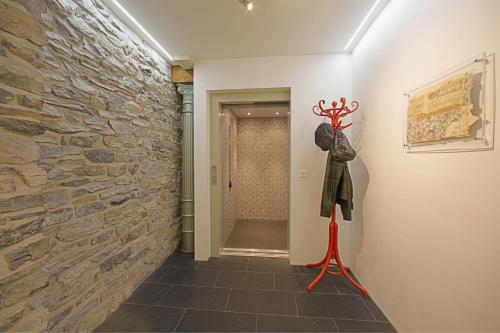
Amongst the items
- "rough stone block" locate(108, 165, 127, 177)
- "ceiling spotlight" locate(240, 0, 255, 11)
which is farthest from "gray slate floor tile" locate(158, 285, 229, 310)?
"ceiling spotlight" locate(240, 0, 255, 11)

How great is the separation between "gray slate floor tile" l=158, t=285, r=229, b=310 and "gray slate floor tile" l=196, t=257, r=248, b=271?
1.26 ft

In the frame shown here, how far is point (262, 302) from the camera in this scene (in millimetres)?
1704

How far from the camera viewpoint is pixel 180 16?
1.69 metres

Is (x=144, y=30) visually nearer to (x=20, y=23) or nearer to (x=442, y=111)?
(x=20, y=23)

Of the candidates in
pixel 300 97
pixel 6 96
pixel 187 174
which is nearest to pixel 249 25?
pixel 300 97

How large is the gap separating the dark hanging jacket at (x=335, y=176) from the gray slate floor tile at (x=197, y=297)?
49.9 inches

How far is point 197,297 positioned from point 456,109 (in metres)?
2.32

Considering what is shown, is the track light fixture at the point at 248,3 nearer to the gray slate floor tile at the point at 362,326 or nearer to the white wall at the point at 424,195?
the white wall at the point at 424,195

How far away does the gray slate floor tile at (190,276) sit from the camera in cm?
199

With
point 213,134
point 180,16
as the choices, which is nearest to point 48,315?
point 213,134

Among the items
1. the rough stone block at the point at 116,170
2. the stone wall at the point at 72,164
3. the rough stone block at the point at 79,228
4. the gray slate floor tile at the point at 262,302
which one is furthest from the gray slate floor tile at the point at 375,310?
the rough stone block at the point at 116,170

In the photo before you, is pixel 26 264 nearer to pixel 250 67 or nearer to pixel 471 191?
pixel 471 191

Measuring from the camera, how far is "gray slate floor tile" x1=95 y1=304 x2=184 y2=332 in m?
1.43

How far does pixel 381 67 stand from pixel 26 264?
2764 mm
